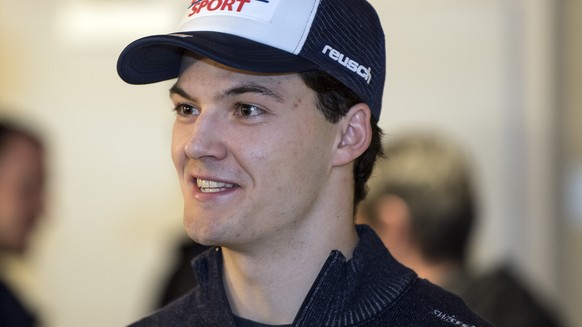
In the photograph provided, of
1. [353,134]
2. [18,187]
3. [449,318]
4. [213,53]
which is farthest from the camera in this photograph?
[18,187]

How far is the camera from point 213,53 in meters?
2.03

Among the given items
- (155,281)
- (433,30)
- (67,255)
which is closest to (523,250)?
(433,30)

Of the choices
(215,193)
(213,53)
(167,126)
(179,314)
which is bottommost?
(179,314)

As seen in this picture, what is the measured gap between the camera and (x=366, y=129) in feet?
7.34

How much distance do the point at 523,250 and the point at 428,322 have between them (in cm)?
312

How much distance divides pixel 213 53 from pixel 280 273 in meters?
0.44

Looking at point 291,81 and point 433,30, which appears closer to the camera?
point 291,81

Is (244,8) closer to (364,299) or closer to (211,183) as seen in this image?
(211,183)

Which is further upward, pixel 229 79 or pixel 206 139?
pixel 229 79

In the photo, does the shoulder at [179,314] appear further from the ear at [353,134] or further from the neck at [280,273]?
the ear at [353,134]

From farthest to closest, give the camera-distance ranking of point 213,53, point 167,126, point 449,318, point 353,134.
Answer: point 167,126 → point 353,134 → point 449,318 → point 213,53

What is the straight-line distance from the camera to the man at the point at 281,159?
6.85ft

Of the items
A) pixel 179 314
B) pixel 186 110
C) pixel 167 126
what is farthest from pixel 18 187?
pixel 186 110

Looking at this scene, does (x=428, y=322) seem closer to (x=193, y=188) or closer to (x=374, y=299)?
(x=374, y=299)
